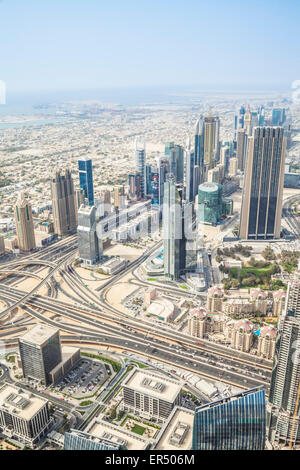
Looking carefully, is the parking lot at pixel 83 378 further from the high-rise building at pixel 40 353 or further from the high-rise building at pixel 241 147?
the high-rise building at pixel 241 147

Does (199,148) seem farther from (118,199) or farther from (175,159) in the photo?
(118,199)

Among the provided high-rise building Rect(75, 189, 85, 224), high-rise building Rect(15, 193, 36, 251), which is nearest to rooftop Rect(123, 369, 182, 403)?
high-rise building Rect(15, 193, 36, 251)

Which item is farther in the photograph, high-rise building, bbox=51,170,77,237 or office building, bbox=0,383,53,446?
high-rise building, bbox=51,170,77,237

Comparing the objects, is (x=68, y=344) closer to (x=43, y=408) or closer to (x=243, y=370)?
(x=43, y=408)

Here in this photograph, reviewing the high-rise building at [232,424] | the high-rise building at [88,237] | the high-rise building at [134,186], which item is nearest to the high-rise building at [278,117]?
the high-rise building at [134,186]

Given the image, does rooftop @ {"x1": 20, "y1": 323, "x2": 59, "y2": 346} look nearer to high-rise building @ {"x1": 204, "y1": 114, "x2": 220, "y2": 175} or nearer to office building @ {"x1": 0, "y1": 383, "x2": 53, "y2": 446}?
office building @ {"x1": 0, "y1": 383, "x2": 53, "y2": 446}
